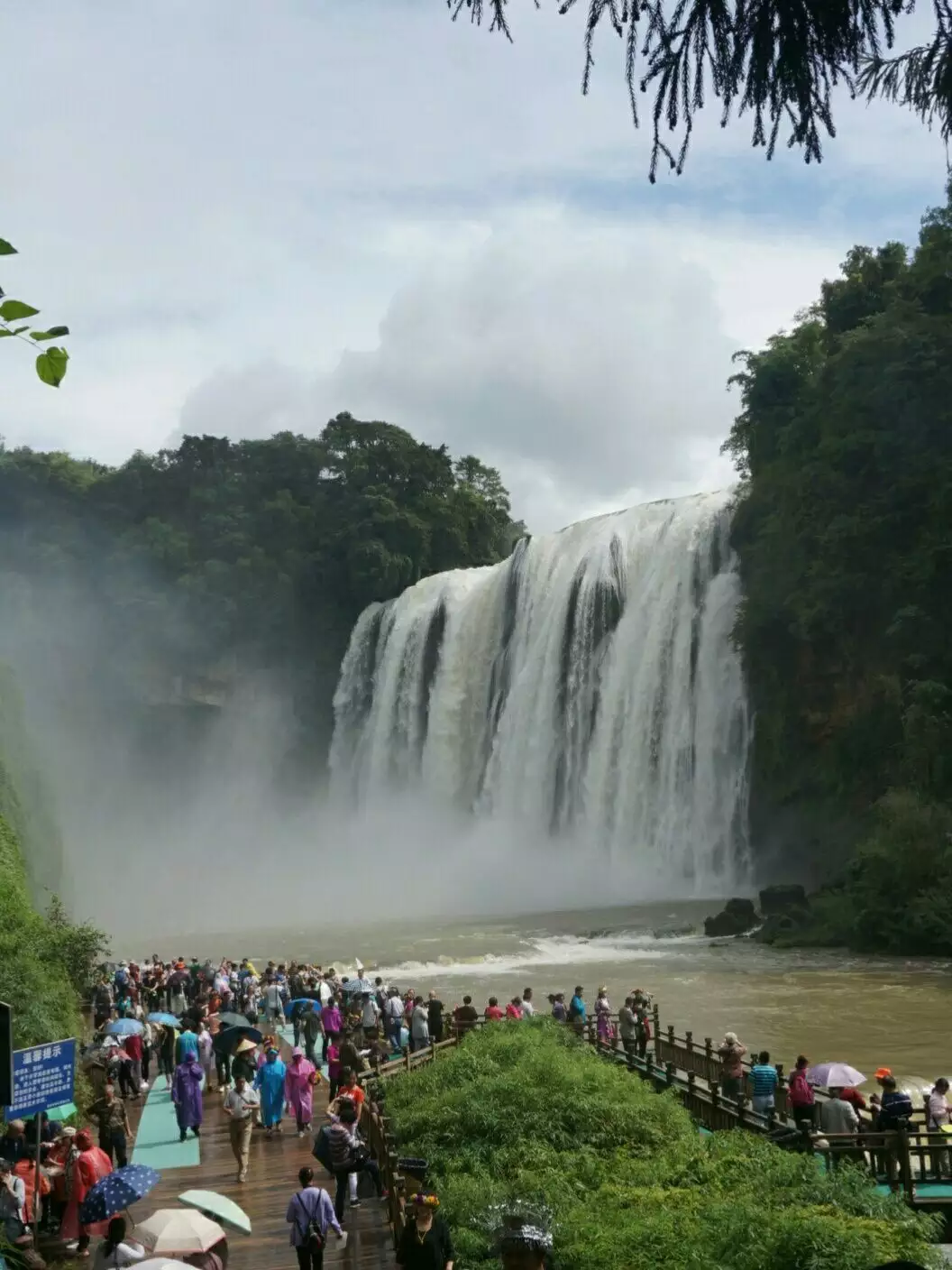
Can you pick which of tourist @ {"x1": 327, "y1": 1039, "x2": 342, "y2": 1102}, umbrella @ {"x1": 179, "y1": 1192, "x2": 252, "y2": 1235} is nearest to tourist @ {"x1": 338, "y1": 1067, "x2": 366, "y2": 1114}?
tourist @ {"x1": 327, "y1": 1039, "x2": 342, "y2": 1102}

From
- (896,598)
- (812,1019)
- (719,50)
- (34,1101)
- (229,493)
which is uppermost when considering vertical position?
(229,493)

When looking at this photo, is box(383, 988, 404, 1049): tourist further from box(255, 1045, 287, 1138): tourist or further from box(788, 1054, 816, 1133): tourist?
box(788, 1054, 816, 1133): tourist

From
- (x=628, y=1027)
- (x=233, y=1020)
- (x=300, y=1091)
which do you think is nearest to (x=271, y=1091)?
(x=300, y=1091)

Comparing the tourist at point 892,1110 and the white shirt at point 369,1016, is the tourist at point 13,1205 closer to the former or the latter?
the tourist at point 892,1110

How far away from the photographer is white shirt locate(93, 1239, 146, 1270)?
7.48m

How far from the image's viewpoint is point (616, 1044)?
16.3m

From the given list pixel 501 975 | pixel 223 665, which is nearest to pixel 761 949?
pixel 501 975

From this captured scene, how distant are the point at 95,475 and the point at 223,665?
50.4 feet

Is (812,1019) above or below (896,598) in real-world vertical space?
below

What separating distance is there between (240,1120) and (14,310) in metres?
10.6

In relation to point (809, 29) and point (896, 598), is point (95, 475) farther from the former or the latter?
point (809, 29)

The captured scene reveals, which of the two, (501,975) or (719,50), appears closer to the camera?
(719,50)

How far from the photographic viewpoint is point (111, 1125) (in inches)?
470

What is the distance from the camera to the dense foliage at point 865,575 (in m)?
30.9
